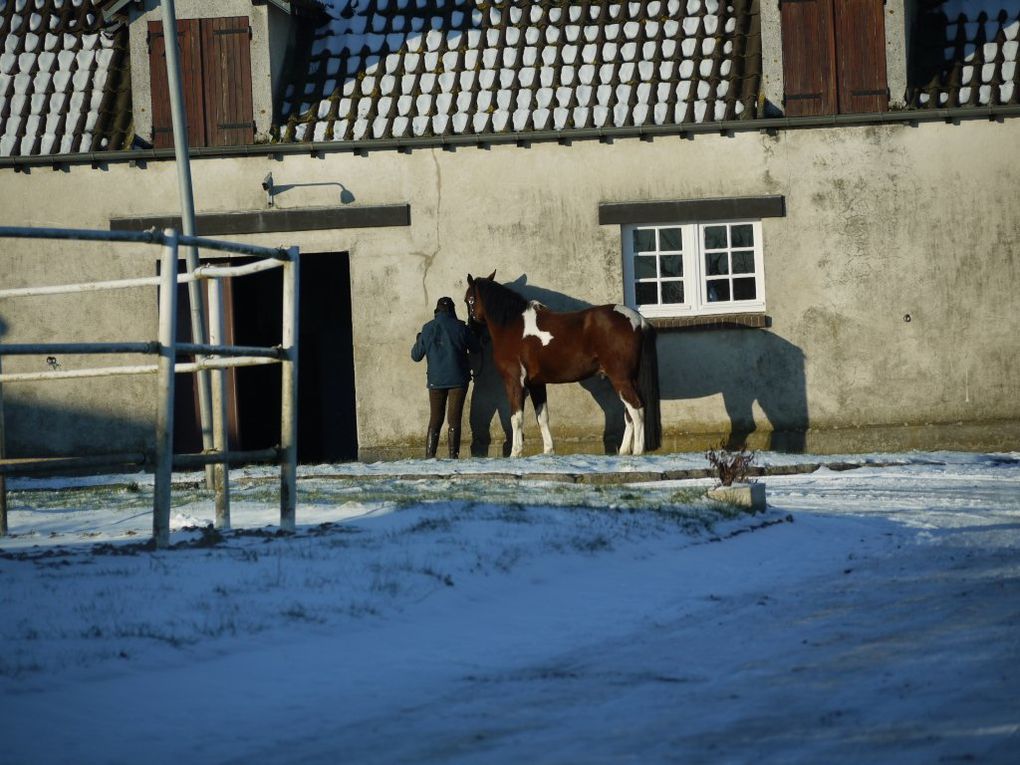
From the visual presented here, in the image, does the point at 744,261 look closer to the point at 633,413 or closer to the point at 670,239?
the point at 670,239

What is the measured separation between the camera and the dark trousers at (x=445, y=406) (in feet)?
58.7

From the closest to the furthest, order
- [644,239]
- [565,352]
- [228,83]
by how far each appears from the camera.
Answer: [565,352] → [644,239] → [228,83]

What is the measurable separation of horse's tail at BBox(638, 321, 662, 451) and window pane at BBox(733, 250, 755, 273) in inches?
54.5

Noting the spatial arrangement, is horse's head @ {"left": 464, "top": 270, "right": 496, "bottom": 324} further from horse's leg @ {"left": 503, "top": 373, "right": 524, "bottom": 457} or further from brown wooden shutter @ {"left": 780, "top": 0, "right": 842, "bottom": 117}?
brown wooden shutter @ {"left": 780, "top": 0, "right": 842, "bottom": 117}

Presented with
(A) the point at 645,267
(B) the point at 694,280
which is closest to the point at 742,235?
(B) the point at 694,280

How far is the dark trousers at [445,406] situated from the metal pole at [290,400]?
8844 millimetres

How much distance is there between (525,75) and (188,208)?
274 inches

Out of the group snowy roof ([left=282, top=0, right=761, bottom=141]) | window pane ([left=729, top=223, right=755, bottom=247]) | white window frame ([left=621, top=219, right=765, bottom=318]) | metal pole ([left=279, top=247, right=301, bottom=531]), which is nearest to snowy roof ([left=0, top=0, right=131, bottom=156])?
snowy roof ([left=282, top=0, right=761, bottom=141])

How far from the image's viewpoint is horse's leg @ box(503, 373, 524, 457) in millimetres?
17797

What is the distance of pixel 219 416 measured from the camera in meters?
9.51

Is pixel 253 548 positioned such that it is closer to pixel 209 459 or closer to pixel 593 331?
pixel 209 459

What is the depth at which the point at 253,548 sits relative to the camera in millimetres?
8031

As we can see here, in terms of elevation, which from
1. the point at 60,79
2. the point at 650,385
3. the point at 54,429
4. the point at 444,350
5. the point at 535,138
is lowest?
the point at 54,429

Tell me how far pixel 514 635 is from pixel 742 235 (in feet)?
39.6
